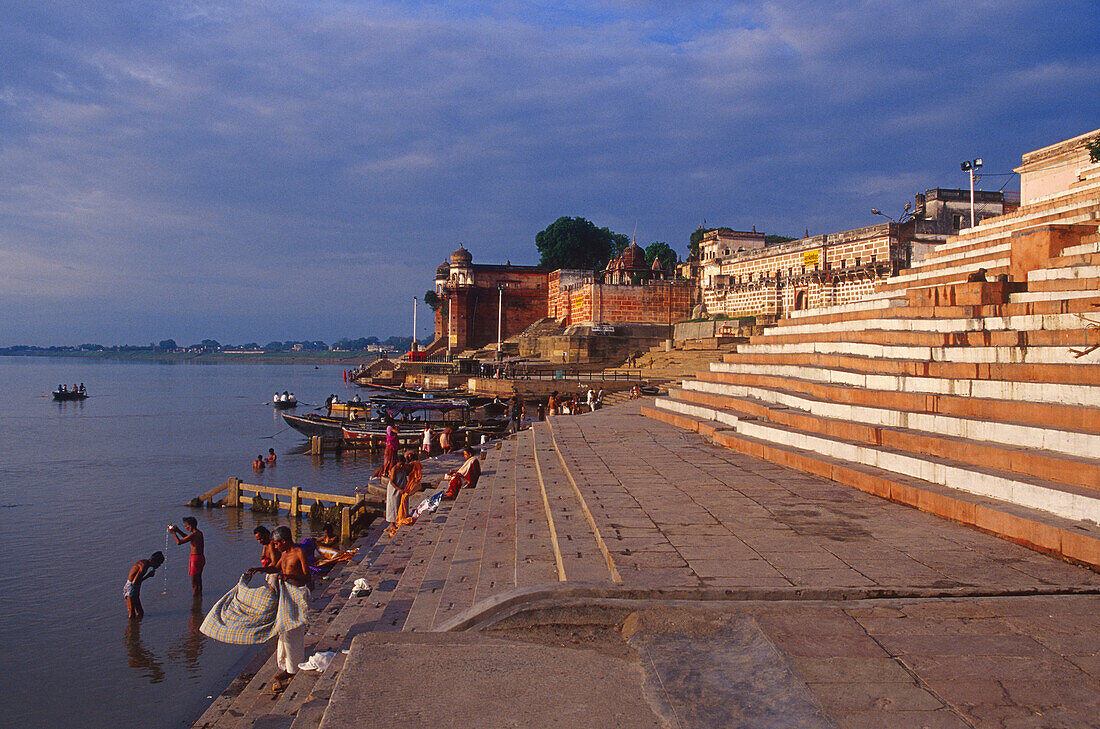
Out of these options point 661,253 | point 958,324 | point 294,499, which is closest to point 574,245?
point 661,253

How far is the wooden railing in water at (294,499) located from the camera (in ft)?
37.7

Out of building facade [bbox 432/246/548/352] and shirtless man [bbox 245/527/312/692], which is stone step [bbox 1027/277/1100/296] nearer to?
shirtless man [bbox 245/527/312/692]

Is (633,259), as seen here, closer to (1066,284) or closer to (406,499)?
(406,499)

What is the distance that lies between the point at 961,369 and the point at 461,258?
5286 cm

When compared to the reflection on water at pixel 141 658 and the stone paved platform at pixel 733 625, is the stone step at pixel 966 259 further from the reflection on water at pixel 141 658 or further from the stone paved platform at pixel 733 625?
the reflection on water at pixel 141 658

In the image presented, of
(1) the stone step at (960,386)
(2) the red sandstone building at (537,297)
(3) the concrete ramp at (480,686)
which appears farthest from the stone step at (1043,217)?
(2) the red sandstone building at (537,297)

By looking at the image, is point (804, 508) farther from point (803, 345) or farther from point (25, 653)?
point (25, 653)

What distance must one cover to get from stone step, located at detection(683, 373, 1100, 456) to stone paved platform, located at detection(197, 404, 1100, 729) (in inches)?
38.6

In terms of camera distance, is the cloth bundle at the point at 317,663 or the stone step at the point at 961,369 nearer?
the cloth bundle at the point at 317,663

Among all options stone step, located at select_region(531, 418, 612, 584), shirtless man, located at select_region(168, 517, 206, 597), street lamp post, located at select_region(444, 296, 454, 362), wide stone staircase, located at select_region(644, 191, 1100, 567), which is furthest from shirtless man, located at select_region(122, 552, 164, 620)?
street lamp post, located at select_region(444, 296, 454, 362)

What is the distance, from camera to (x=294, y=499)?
45.1 ft

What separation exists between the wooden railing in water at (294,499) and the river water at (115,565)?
10.8 inches

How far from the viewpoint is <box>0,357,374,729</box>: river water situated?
23.5ft

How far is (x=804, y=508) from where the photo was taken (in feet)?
18.5
